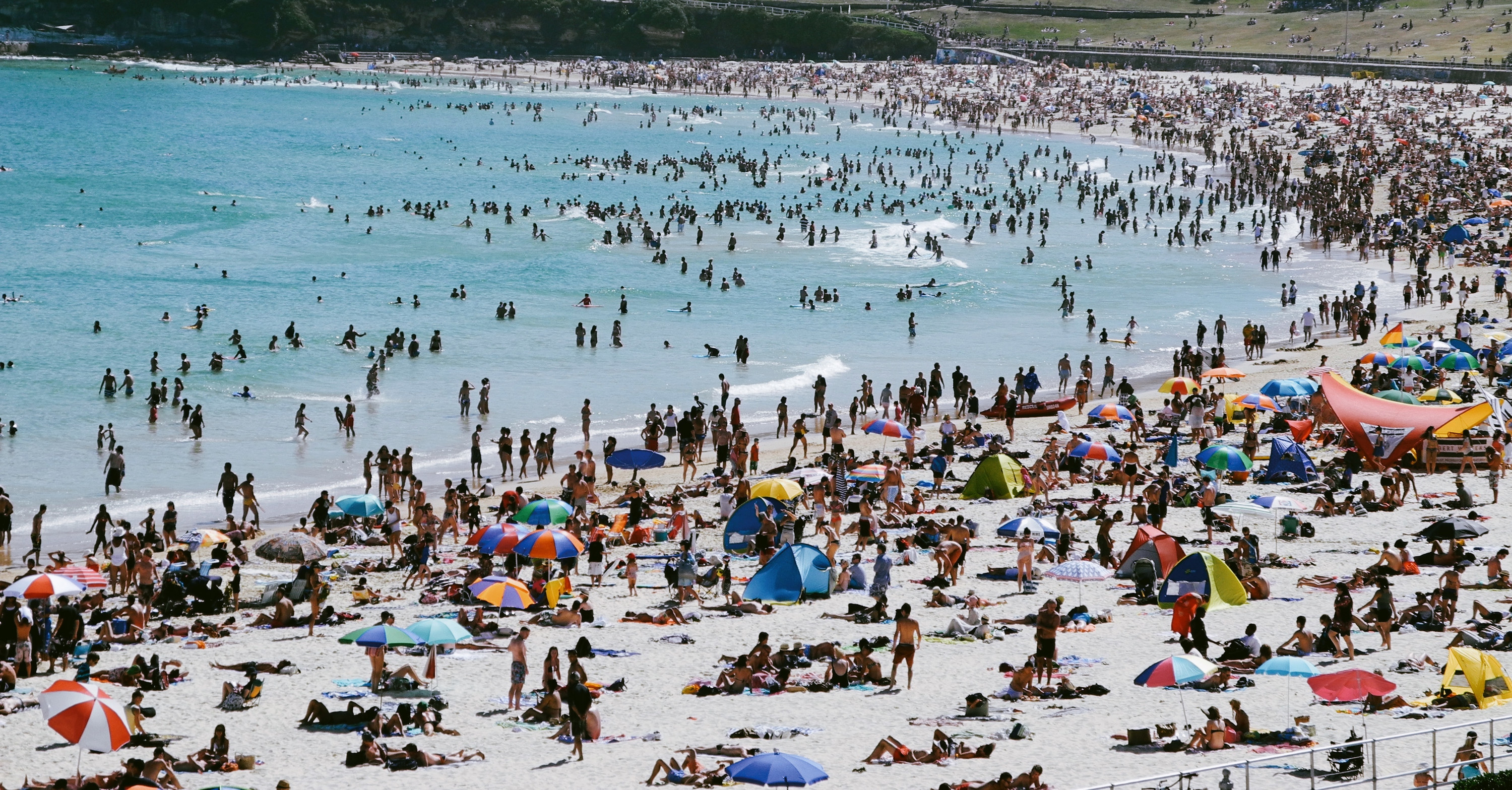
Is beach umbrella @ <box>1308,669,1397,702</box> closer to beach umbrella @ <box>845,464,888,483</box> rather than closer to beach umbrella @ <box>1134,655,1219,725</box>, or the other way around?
beach umbrella @ <box>1134,655,1219,725</box>

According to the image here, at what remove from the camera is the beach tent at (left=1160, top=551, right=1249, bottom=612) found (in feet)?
59.2

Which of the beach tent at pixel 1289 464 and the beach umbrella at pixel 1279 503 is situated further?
the beach tent at pixel 1289 464

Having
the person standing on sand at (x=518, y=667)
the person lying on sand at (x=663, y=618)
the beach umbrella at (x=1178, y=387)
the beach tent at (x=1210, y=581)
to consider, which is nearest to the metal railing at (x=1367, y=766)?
the beach tent at (x=1210, y=581)

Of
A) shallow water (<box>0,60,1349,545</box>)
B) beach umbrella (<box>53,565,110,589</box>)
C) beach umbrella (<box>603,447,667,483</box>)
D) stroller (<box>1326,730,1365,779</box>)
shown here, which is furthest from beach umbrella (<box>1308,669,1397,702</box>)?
shallow water (<box>0,60,1349,545</box>)

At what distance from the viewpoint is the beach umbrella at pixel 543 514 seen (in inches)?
869

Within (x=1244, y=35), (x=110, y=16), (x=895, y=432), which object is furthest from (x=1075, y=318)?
(x=110, y=16)

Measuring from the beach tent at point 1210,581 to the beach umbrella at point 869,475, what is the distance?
6.97 meters

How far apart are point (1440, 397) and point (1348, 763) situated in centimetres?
1706

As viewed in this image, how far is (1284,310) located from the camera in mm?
47000

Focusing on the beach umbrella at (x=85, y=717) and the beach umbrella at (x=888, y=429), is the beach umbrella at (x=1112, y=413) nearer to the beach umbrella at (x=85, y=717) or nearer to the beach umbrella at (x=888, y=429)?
the beach umbrella at (x=888, y=429)

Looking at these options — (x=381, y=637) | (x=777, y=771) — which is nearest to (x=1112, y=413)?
(x=381, y=637)

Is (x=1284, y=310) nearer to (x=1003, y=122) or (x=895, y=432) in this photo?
(x=895, y=432)

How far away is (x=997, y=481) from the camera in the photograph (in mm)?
25000

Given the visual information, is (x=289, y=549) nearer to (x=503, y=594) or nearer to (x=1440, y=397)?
(x=503, y=594)
